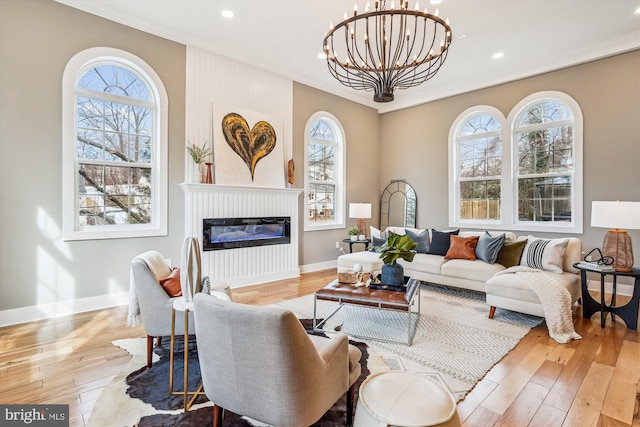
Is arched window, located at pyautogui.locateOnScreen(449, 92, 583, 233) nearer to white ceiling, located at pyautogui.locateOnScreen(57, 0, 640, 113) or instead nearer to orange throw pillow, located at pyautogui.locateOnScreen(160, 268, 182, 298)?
white ceiling, located at pyautogui.locateOnScreen(57, 0, 640, 113)

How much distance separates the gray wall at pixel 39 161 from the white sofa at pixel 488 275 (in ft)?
11.4

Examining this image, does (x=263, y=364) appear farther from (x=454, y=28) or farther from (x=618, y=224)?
(x=454, y=28)

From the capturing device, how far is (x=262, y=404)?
1385 millimetres

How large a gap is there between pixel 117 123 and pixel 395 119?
5369 millimetres

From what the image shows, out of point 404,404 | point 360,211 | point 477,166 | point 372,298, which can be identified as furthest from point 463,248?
point 404,404

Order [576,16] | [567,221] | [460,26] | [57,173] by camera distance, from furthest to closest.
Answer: [567,221] < [460,26] < [576,16] < [57,173]

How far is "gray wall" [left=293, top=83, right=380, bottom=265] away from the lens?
5.81 meters

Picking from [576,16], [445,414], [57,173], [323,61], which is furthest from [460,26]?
[57,173]

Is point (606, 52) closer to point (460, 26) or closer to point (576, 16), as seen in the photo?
point (576, 16)

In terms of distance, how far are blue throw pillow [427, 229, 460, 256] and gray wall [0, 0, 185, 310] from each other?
4.45 meters

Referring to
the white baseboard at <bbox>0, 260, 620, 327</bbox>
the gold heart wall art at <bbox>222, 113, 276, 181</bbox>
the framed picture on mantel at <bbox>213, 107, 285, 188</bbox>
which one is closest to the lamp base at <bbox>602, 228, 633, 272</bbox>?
the white baseboard at <bbox>0, 260, 620, 327</bbox>

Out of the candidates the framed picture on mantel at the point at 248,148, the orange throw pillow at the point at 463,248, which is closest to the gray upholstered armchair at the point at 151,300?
the framed picture on mantel at the point at 248,148

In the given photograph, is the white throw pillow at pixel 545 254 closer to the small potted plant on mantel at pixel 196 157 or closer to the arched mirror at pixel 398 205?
the arched mirror at pixel 398 205

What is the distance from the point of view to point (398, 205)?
23.1ft
